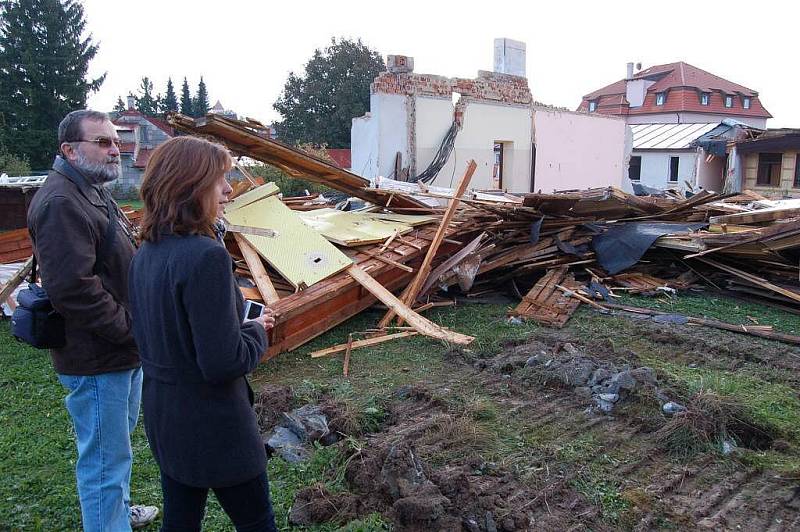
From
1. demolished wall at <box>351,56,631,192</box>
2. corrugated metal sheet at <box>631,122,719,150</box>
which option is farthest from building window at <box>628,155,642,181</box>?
demolished wall at <box>351,56,631,192</box>

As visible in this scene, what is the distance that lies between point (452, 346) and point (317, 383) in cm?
155

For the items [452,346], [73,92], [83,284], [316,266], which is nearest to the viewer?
[83,284]

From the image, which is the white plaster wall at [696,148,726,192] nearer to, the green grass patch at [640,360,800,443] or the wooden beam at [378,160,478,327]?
the wooden beam at [378,160,478,327]

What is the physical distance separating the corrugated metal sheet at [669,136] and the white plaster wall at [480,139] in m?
16.3

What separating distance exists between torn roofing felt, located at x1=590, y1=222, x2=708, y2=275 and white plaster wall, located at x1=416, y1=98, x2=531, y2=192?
25.7 ft

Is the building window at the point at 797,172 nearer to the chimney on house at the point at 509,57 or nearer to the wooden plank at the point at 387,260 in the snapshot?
the chimney on house at the point at 509,57

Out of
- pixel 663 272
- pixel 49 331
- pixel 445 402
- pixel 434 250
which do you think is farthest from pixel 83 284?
pixel 663 272

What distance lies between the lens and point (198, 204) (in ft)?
6.04

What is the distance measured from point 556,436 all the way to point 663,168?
31692 millimetres

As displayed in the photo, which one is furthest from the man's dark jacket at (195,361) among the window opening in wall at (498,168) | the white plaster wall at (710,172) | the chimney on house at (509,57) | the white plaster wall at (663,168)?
the white plaster wall at (710,172)

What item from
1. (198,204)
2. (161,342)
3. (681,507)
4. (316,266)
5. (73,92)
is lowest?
(681,507)

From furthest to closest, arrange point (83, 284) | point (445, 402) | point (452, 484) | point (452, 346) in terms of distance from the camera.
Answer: point (452, 346), point (445, 402), point (452, 484), point (83, 284)

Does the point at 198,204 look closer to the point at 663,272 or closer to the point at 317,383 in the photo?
the point at 317,383

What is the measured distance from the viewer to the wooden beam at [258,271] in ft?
20.6
